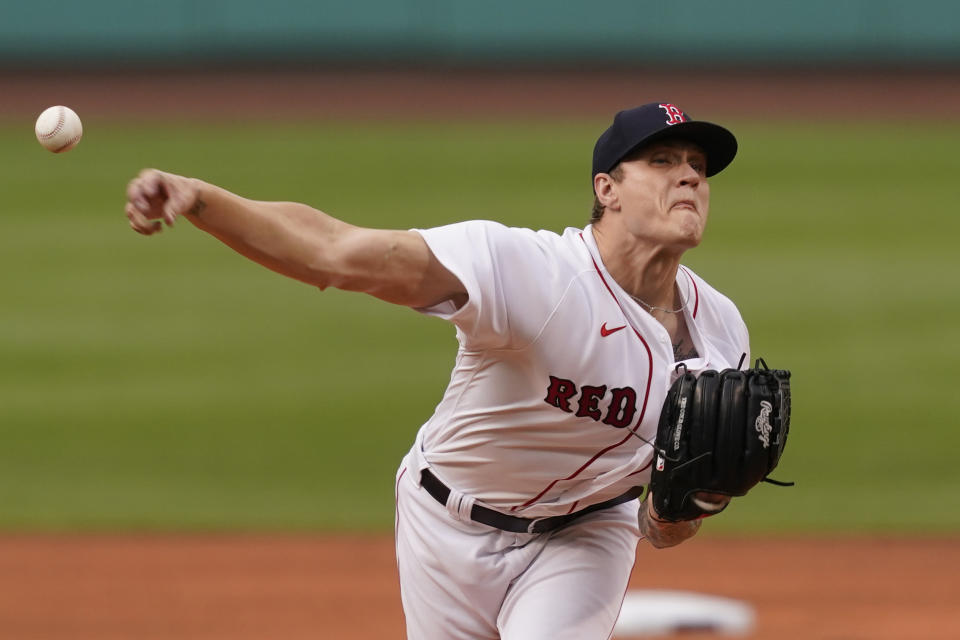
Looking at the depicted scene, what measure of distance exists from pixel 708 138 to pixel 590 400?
0.83 m

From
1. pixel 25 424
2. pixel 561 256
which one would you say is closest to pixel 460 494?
pixel 561 256

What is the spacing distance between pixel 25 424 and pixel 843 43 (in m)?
13.3

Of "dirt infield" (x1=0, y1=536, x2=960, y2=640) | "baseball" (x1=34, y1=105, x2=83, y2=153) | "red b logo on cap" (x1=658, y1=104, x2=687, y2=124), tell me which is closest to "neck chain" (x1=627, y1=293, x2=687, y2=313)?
"red b logo on cap" (x1=658, y1=104, x2=687, y2=124)

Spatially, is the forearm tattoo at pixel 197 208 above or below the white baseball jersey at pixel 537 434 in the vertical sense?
above

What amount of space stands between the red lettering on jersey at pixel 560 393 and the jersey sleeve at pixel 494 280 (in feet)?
0.58

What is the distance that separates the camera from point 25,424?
32.9 feet

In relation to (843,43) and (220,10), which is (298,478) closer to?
(220,10)

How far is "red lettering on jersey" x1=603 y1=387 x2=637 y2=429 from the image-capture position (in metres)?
3.78

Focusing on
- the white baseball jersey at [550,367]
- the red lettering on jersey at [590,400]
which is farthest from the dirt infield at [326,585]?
the red lettering on jersey at [590,400]

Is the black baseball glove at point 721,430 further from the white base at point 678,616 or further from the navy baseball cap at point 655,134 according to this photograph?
the white base at point 678,616

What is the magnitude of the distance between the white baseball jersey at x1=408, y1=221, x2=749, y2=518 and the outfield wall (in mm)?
15659

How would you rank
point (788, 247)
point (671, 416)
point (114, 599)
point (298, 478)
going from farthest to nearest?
point (788, 247), point (298, 478), point (114, 599), point (671, 416)

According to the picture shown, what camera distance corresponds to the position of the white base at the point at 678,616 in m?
6.20

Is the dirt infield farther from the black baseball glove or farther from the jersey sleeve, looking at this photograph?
the jersey sleeve
